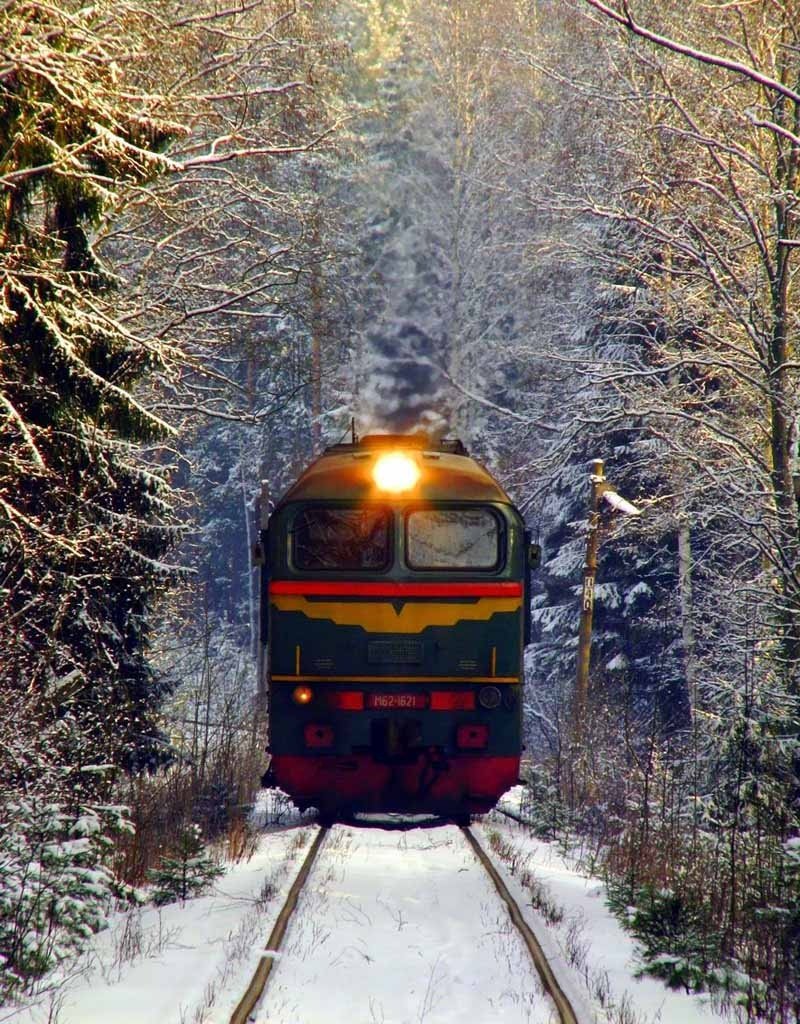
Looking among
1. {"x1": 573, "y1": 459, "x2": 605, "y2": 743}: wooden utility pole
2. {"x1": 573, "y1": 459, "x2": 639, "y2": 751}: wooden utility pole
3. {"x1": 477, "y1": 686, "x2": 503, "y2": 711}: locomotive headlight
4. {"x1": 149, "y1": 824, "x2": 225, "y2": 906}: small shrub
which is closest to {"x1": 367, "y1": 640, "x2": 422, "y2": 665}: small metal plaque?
{"x1": 477, "y1": 686, "x2": 503, "y2": 711}: locomotive headlight

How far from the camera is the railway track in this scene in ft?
18.5

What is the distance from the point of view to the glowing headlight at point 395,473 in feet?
31.5

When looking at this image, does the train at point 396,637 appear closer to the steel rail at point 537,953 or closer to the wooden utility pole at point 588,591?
the steel rail at point 537,953

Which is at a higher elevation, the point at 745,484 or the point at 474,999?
the point at 745,484

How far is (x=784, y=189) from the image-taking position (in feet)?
37.4

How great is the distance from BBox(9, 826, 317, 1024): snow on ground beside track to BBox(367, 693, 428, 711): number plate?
1515mm

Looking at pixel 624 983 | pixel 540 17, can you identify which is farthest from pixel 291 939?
pixel 540 17

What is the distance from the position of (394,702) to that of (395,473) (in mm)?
1895

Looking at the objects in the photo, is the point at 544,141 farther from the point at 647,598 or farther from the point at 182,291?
the point at 182,291

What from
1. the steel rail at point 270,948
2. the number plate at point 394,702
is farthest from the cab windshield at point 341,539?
the steel rail at point 270,948

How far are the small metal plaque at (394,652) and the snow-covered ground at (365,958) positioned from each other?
5.78 ft

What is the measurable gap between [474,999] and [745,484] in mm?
9116

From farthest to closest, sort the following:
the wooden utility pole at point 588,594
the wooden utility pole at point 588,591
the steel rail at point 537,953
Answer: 1. the wooden utility pole at point 588,594
2. the wooden utility pole at point 588,591
3. the steel rail at point 537,953

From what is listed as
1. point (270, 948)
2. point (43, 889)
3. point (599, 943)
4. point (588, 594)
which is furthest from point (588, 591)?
point (43, 889)
